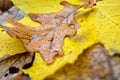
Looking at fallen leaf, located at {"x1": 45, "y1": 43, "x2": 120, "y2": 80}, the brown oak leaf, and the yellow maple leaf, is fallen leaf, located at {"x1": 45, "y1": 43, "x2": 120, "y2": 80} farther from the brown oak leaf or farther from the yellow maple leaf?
the brown oak leaf

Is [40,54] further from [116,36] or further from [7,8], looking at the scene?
[7,8]

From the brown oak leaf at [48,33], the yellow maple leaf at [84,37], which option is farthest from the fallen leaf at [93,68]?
the brown oak leaf at [48,33]

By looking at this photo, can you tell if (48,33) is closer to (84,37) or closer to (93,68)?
(84,37)

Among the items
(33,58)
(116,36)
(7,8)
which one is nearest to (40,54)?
(33,58)

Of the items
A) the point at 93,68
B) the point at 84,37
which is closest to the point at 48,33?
the point at 84,37

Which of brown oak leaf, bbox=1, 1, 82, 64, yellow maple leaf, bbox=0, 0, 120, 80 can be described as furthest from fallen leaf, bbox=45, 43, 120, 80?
brown oak leaf, bbox=1, 1, 82, 64

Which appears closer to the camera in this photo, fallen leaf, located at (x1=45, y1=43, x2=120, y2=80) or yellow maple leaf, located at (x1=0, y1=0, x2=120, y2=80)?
fallen leaf, located at (x1=45, y1=43, x2=120, y2=80)
